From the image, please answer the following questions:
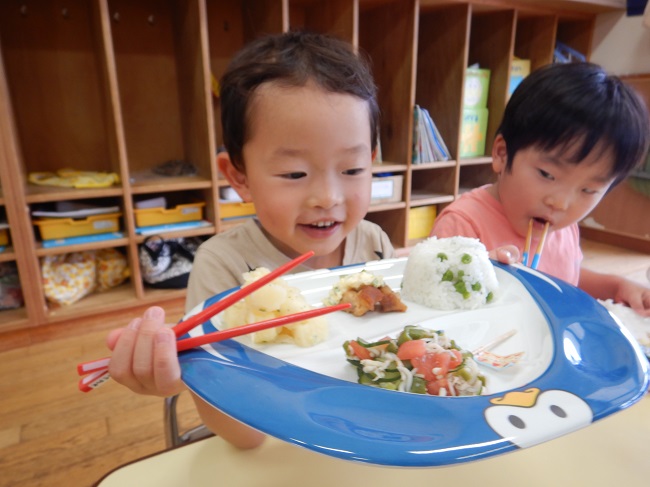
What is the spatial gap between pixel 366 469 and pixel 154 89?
7.89 ft

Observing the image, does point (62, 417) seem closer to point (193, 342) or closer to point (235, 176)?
point (235, 176)

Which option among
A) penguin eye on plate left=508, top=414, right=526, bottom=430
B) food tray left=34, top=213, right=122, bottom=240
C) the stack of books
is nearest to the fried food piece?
penguin eye on plate left=508, top=414, right=526, bottom=430

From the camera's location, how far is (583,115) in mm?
922

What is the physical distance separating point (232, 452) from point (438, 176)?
2.74m

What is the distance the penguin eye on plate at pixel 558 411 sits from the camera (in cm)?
37

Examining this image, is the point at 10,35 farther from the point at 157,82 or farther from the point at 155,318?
the point at 155,318

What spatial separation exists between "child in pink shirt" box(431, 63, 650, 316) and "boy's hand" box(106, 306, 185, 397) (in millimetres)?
835

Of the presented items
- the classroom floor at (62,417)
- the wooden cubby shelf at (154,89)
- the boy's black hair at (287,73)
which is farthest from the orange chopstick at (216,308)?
the wooden cubby shelf at (154,89)

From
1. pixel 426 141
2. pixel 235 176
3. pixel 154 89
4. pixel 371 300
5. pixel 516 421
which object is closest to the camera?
pixel 516 421

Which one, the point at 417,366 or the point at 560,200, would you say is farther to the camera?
the point at 560,200

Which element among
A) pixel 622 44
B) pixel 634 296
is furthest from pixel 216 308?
pixel 622 44

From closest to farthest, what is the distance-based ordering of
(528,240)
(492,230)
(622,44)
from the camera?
(528,240) < (492,230) < (622,44)

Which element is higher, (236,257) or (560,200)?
(560,200)

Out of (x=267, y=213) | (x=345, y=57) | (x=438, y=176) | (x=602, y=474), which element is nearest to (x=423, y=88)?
(x=438, y=176)
